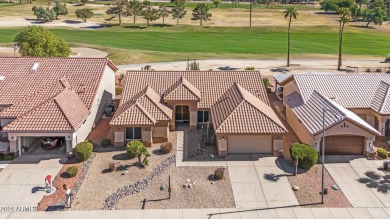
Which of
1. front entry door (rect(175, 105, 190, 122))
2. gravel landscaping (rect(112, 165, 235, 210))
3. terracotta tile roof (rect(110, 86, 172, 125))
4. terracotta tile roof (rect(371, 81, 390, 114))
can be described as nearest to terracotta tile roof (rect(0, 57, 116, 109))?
terracotta tile roof (rect(110, 86, 172, 125))

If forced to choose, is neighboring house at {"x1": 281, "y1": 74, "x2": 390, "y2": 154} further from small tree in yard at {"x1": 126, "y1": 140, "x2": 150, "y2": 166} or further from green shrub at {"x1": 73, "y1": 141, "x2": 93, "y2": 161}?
green shrub at {"x1": 73, "y1": 141, "x2": 93, "y2": 161}

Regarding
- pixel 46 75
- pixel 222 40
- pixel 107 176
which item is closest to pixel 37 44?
pixel 46 75

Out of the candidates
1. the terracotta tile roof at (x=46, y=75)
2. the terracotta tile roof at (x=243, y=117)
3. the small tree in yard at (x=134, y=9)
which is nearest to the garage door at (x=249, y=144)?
the terracotta tile roof at (x=243, y=117)

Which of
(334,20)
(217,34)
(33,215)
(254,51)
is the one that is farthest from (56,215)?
(334,20)

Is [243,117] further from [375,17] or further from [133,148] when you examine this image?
[375,17]

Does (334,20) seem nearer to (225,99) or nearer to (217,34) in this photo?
(217,34)
